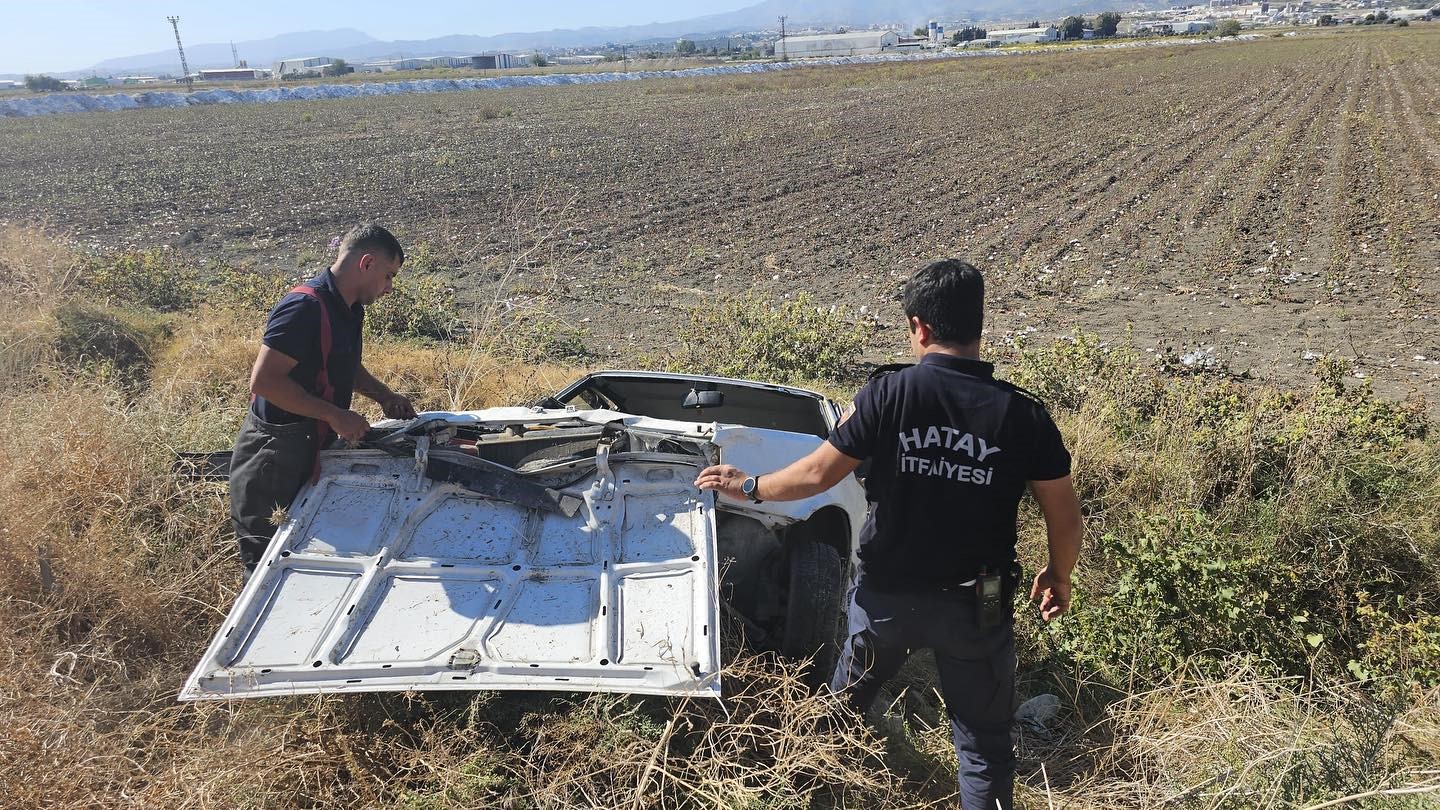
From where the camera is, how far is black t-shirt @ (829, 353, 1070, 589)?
2383mm

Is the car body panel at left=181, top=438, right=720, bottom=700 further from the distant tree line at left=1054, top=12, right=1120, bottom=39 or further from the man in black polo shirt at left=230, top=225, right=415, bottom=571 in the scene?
the distant tree line at left=1054, top=12, right=1120, bottom=39

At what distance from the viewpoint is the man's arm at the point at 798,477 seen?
2619 millimetres

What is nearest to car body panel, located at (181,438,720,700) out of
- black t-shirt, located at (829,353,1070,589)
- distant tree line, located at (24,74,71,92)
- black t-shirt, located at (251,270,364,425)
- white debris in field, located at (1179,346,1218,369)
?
black t-shirt, located at (251,270,364,425)

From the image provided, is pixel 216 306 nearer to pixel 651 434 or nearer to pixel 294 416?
pixel 294 416

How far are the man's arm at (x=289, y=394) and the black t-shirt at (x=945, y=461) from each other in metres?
1.96

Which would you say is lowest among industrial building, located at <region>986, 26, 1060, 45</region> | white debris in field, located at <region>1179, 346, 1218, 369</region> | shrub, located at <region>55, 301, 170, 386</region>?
white debris in field, located at <region>1179, 346, 1218, 369</region>

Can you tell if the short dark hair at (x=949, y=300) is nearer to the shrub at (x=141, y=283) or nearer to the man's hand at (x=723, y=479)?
the man's hand at (x=723, y=479)

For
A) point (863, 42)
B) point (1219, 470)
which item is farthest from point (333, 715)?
point (863, 42)

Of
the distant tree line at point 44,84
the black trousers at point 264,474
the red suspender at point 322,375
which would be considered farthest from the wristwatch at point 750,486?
the distant tree line at point 44,84

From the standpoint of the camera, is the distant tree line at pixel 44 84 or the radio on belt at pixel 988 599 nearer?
the radio on belt at pixel 988 599

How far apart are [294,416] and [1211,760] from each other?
11.9 feet

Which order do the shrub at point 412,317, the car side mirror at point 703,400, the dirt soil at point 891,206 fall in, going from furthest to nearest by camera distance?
the dirt soil at point 891,206 → the shrub at point 412,317 → the car side mirror at point 703,400

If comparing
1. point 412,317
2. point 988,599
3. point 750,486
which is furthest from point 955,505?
point 412,317

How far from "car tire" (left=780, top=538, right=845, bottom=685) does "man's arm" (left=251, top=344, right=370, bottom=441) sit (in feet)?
6.05
